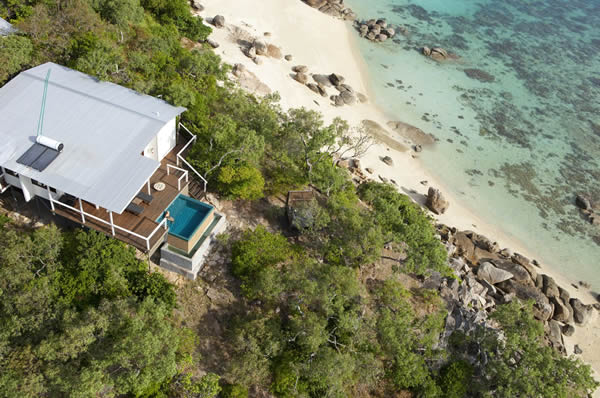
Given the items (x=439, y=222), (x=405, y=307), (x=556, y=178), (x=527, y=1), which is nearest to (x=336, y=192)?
(x=405, y=307)

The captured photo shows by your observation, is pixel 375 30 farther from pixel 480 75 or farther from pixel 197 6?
pixel 197 6

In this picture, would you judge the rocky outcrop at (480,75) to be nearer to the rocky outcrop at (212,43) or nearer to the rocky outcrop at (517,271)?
the rocky outcrop at (517,271)

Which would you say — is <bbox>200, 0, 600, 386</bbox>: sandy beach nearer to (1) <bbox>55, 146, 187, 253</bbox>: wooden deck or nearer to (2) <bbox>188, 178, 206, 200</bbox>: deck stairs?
(2) <bbox>188, 178, 206, 200</bbox>: deck stairs

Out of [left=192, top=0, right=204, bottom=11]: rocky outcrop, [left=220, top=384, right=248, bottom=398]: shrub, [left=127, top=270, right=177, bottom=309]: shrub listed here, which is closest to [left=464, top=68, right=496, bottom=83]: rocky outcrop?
[left=192, top=0, right=204, bottom=11]: rocky outcrop

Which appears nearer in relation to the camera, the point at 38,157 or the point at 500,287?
the point at 38,157

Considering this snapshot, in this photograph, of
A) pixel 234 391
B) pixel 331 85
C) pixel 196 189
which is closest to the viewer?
pixel 234 391

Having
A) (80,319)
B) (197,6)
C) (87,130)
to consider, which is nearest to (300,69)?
(197,6)

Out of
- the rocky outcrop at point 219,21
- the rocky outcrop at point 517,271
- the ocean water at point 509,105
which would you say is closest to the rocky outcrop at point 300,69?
the ocean water at point 509,105
